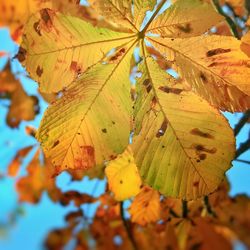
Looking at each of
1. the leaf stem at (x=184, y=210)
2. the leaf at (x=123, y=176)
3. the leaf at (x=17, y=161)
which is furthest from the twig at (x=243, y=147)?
the leaf at (x=17, y=161)

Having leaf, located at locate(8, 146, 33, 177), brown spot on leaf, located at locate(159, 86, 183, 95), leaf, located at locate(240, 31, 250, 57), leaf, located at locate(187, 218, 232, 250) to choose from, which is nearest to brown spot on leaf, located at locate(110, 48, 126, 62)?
brown spot on leaf, located at locate(159, 86, 183, 95)

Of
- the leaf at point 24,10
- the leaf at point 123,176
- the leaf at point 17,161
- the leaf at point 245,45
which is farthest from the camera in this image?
the leaf at point 17,161

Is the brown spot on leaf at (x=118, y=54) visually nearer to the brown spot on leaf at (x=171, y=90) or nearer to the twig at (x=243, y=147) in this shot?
the brown spot on leaf at (x=171, y=90)

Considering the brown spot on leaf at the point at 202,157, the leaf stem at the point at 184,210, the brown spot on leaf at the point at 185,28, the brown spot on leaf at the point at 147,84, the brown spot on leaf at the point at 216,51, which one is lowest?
the brown spot on leaf at the point at 202,157

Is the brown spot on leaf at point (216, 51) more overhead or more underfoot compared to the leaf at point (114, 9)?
more underfoot

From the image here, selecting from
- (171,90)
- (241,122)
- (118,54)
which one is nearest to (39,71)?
(118,54)

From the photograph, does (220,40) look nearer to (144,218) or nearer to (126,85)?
(126,85)

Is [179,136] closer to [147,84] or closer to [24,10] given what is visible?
[147,84]

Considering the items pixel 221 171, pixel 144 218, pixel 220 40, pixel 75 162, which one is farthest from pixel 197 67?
pixel 144 218

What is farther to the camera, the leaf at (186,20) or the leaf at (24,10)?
the leaf at (24,10)
